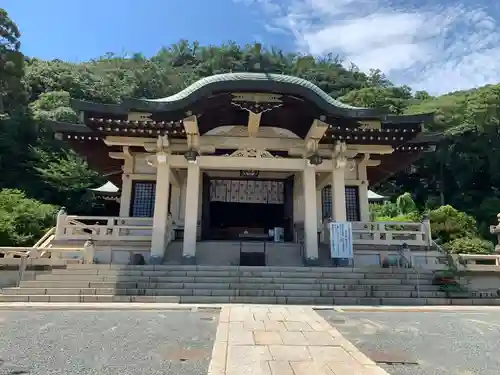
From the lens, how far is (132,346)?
4.61 meters

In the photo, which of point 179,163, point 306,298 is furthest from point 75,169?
point 306,298

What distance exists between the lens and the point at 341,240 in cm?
1115

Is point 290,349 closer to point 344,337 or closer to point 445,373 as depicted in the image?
point 344,337

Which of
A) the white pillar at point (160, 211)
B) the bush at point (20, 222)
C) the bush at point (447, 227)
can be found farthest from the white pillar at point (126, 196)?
the bush at point (447, 227)

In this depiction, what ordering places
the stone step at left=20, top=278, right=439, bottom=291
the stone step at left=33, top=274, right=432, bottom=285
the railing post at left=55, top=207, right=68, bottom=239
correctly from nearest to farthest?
the stone step at left=20, top=278, right=439, bottom=291
the stone step at left=33, top=274, right=432, bottom=285
the railing post at left=55, top=207, right=68, bottom=239

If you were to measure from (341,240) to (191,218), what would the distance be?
4.61m

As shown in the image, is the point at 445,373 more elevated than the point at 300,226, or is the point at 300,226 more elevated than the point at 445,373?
the point at 300,226

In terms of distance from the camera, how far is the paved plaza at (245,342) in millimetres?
3789

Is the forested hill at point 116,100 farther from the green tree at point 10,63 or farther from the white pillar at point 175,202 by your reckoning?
the white pillar at point 175,202

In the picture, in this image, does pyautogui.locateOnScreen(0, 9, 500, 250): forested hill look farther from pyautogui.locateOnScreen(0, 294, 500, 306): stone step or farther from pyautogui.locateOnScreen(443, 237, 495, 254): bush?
pyautogui.locateOnScreen(443, 237, 495, 254): bush

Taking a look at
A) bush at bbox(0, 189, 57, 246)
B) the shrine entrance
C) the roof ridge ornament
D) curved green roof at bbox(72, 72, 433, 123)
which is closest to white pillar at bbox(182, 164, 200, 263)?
curved green roof at bbox(72, 72, 433, 123)

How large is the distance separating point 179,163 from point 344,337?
836cm

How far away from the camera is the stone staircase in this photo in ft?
28.3

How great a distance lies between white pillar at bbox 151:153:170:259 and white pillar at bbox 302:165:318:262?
175 inches
